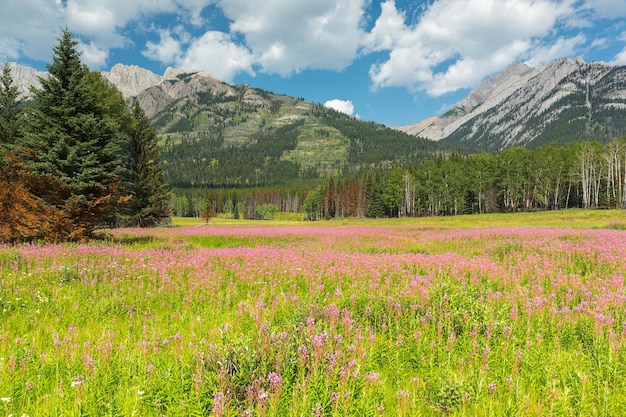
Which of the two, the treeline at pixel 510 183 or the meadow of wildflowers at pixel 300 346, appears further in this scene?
the treeline at pixel 510 183

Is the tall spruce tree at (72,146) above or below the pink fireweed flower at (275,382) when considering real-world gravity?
above

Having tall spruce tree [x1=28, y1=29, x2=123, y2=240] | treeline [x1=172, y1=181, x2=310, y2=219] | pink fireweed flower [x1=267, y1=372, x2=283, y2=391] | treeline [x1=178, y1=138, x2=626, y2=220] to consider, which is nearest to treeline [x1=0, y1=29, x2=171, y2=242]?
tall spruce tree [x1=28, y1=29, x2=123, y2=240]

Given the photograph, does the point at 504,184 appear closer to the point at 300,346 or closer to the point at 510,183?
the point at 510,183

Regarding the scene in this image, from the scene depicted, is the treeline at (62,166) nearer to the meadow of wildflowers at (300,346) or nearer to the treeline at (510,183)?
the meadow of wildflowers at (300,346)

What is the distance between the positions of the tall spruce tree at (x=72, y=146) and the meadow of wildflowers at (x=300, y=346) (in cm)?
691

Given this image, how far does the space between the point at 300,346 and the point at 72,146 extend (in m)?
17.3

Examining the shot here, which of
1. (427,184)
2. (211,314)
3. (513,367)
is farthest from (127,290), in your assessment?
(427,184)

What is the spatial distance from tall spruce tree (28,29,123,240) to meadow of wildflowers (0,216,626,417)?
6.91m

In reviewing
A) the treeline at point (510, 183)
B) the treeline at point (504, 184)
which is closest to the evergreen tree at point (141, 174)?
the treeline at point (504, 184)

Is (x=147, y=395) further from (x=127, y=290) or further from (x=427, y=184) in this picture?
(x=427, y=184)

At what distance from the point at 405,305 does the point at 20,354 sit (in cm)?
562

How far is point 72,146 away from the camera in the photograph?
15156mm

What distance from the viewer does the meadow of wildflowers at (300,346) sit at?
277cm

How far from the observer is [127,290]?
7.10 m
